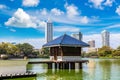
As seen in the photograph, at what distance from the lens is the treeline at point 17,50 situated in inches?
3305

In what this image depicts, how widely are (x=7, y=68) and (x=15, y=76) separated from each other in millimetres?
1565

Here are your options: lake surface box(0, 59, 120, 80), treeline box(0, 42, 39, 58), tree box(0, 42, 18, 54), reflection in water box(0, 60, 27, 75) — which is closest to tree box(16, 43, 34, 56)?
treeline box(0, 42, 39, 58)

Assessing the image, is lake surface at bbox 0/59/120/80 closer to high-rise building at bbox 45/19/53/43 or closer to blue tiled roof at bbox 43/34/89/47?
blue tiled roof at bbox 43/34/89/47

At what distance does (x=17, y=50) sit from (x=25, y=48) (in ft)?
35.1

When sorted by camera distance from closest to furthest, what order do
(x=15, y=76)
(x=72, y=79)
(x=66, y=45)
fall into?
(x=15, y=76) → (x=72, y=79) → (x=66, y=45)

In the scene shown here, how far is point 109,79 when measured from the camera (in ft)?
70.3

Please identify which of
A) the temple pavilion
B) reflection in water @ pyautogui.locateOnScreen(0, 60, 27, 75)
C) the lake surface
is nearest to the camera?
reflection in water @ pyautogui.locateOnScreen(0, 60, 27, 75)

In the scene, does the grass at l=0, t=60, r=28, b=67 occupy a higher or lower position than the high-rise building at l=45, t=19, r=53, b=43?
lower

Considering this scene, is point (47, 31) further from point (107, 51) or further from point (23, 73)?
point (23, 73)

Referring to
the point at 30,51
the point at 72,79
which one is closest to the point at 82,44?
the point at 72,79

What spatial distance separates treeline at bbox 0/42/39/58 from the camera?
83.9 metres

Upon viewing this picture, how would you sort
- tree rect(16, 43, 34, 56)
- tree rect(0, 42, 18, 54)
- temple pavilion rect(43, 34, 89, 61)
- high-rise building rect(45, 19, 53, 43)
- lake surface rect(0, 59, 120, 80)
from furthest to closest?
high-rise building rect(45, 19, 53, 43) → tree rect(16, 43, 34, 56) → tree rect(0, 42, 18, 54) → temple pavilion rect(43, 34, 89, 61) → lake surface rect(0, 59, 120, 80)

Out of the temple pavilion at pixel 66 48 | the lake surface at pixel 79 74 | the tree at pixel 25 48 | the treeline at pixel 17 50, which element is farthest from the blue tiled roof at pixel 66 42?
the tree at pixel 25 48

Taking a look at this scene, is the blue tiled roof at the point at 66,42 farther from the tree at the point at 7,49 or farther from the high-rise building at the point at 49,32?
the high-rise building at the point at 49,32
